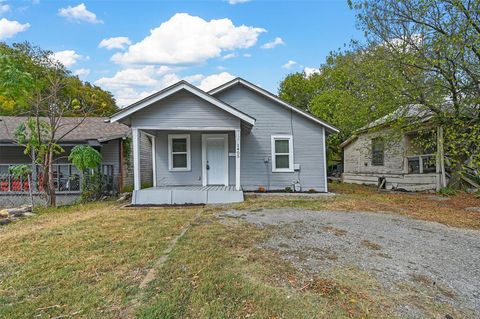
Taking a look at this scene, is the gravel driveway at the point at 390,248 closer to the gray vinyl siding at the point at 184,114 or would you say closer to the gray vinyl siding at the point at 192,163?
the gray vinyl siding at the point at 184,114

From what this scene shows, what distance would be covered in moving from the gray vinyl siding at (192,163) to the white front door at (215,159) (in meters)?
0.21

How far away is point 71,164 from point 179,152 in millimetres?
4019

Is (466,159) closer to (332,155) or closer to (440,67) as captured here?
(440,67)

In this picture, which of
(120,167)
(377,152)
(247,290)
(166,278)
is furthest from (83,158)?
(377,152)

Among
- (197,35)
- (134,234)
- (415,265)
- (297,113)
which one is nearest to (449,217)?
(415,265)

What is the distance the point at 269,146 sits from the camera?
1236cm

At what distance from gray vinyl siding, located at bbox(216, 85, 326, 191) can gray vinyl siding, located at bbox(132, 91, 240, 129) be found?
2735 mm

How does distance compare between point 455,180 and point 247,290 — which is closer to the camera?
point 247,290

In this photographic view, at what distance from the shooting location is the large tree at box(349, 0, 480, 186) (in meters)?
9.24

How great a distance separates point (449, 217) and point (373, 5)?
8769mm

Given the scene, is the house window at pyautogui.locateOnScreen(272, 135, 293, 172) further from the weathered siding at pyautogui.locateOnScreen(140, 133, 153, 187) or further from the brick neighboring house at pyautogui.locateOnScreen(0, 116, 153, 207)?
the weathered siding at pyautogui.locateOnScreen(140, 133, 153, 187)

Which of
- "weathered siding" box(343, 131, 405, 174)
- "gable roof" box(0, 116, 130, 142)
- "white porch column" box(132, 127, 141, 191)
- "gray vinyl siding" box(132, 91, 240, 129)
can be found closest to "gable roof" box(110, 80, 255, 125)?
"gray vinyl siding" box(132, 91, 240, 129)

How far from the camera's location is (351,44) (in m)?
13.5

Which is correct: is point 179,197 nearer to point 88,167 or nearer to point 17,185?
point 88,167
